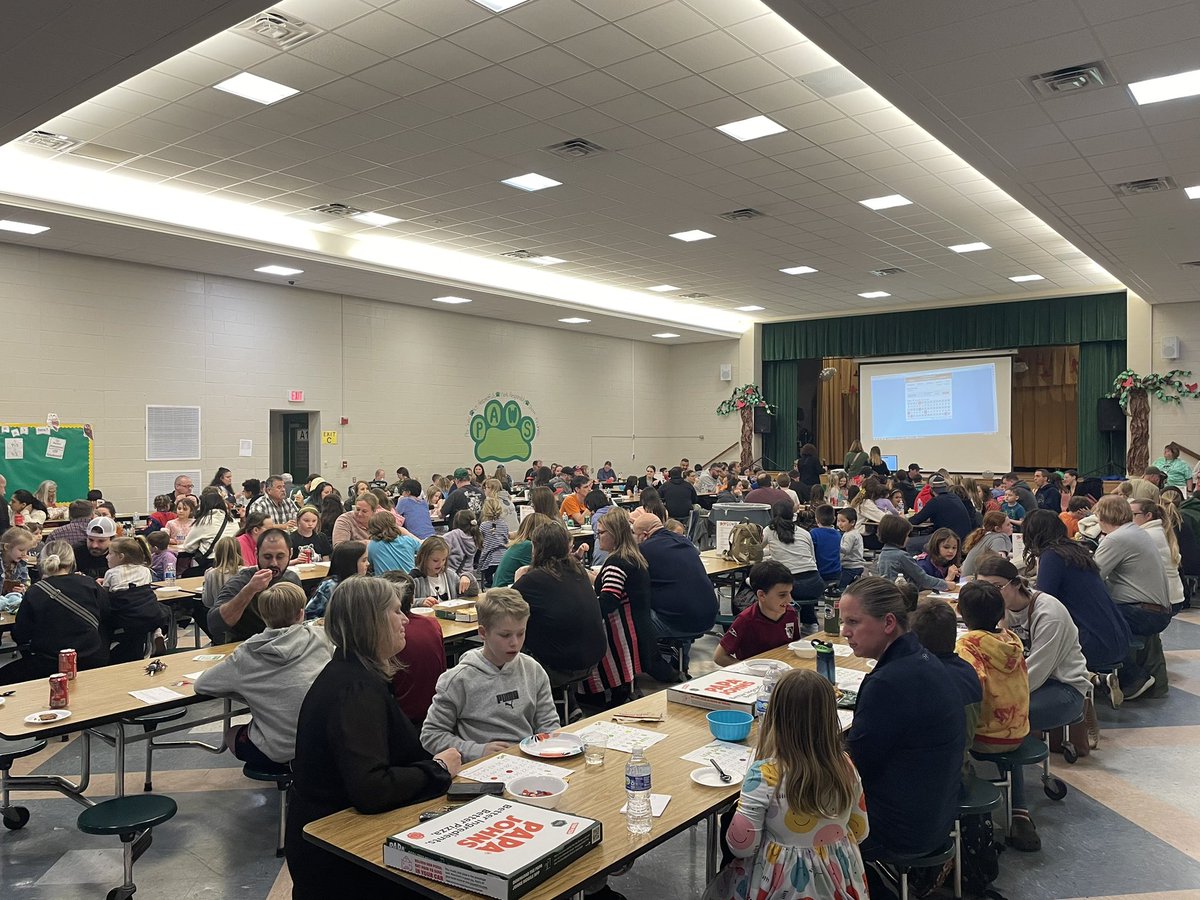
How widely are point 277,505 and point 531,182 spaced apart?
12.9 feet

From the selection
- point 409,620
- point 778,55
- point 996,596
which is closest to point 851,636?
point 996,596

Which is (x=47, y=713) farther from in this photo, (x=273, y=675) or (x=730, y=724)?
(x=730, y=724)

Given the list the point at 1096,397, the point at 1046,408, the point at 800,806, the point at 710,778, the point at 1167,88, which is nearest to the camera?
the point at 800,806

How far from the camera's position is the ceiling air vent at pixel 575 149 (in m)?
7.11

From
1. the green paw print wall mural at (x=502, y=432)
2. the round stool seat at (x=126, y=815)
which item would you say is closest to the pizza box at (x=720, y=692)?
the round stool seat at (x=126, y=815)

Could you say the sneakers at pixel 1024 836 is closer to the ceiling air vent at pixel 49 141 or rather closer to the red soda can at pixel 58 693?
the red soda can at pixel 58 693

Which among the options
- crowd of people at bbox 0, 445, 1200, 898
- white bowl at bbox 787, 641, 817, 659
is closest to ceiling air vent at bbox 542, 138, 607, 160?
crowd of people at bbox 0, 445, 1200, 898

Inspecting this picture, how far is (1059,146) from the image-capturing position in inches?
247

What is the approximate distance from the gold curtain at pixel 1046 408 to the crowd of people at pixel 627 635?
872 cm

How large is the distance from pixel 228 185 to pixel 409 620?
21.0 ft

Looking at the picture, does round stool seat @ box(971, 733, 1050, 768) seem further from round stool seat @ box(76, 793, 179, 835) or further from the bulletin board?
the bulletin board

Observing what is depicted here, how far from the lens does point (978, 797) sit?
314cm

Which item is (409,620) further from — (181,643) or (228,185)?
(228,185)

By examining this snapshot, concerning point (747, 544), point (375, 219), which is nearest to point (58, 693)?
point (747, 544)
